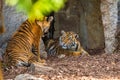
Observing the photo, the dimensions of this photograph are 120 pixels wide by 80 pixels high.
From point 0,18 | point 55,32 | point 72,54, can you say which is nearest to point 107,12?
point 72,54

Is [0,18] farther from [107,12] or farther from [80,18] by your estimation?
[80,18]

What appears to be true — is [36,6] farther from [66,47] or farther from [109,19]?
[66,47]

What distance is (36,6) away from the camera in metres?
0.92

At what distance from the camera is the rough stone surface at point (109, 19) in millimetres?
7402

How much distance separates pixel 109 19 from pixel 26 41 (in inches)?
69.0

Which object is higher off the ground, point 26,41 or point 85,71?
point 26,41

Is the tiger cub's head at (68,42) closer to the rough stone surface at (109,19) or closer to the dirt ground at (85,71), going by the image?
the rough stone surface at (109,19)

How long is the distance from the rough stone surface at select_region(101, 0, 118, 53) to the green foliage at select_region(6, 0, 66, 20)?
6502mm

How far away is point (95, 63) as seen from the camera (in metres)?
6.14

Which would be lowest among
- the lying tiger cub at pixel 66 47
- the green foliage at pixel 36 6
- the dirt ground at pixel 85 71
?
the dirt ground at pixel 85 71

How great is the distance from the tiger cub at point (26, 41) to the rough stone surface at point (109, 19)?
1.25 meters

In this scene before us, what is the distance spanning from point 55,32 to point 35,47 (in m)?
3.31

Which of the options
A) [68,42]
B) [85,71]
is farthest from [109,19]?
[85,71]

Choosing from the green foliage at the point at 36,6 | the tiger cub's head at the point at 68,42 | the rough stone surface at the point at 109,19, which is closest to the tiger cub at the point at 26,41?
the rough stone surface at the point at 109,19
